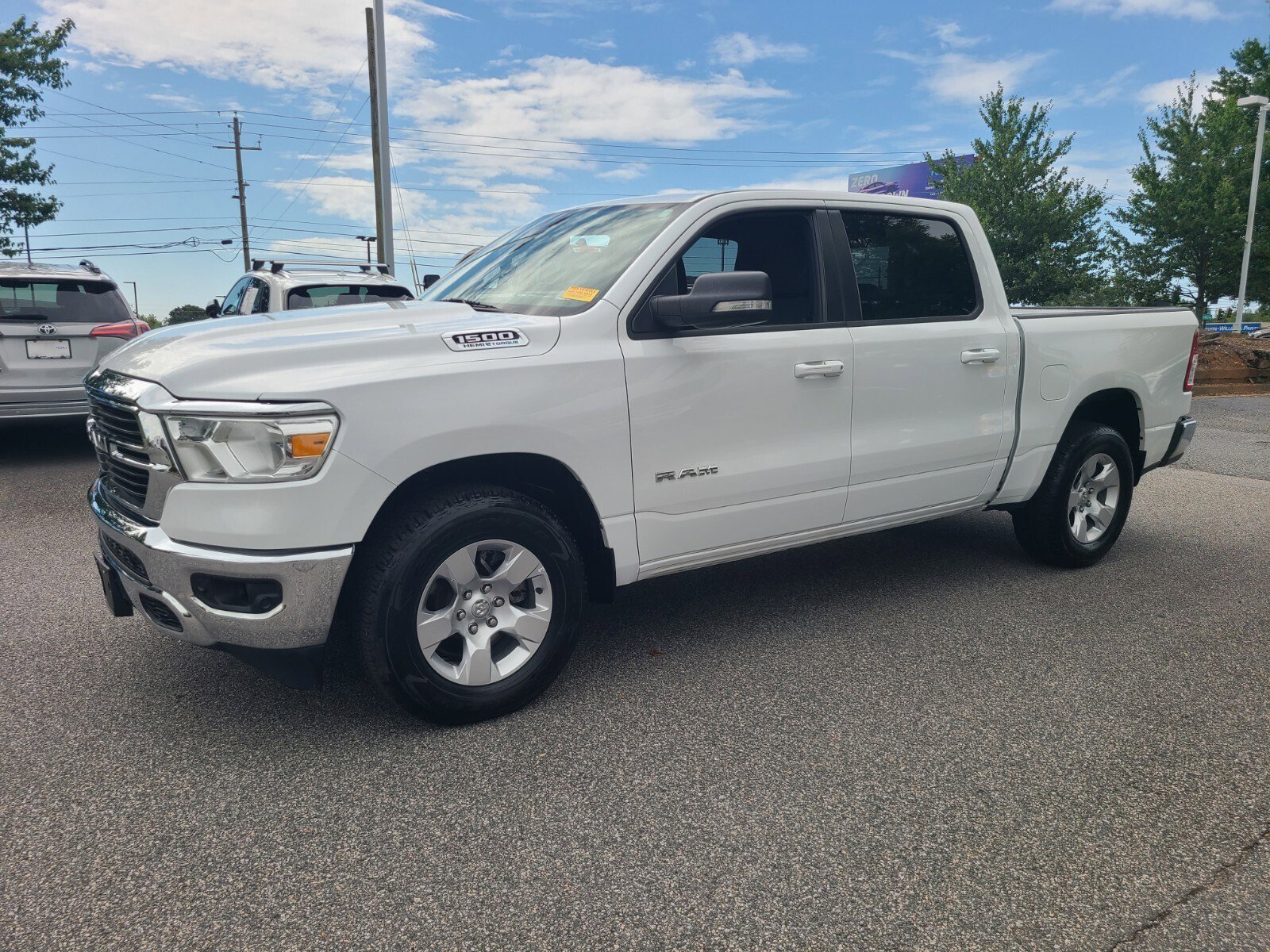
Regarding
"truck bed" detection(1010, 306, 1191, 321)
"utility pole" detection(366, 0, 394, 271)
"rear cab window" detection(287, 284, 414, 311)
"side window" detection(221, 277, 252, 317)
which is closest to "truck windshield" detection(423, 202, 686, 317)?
"truck bed" detection(1010, 306, 1191, 321)

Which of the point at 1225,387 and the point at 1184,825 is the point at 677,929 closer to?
the point at 1184,825

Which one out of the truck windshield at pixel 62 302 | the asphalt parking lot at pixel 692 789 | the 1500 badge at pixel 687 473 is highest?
the truck windshield at pixel 62 302

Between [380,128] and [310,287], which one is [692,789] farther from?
[380,128]

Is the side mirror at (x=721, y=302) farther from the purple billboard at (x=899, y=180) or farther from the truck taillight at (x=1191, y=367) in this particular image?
the purple billboard at (x=899, y=180)

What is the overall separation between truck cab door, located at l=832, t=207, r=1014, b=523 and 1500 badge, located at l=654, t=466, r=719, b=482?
0.79 metres

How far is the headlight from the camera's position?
2.76 meters

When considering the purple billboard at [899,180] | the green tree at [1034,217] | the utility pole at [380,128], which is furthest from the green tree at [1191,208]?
the purple billboard at [899,180]

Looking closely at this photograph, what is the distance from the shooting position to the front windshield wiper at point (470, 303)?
3.69 meters

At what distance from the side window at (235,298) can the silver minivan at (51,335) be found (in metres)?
1.88

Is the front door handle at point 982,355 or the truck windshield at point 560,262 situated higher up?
the truck windshield at point 560,262

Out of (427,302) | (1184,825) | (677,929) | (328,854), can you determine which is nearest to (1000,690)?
(1184,825)

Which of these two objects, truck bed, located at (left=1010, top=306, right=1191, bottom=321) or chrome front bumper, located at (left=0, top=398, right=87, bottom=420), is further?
chrome front bumper, located at (left=0, top=398, right=87, bottom=420)

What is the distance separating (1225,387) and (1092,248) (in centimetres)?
1770

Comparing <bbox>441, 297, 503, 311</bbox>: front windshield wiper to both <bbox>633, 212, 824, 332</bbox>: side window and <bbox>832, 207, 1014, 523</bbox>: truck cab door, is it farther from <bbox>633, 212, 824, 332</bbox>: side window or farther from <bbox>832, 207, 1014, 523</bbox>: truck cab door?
<bbox>832, 207, 1014, 523</bbox>: truck cab door
